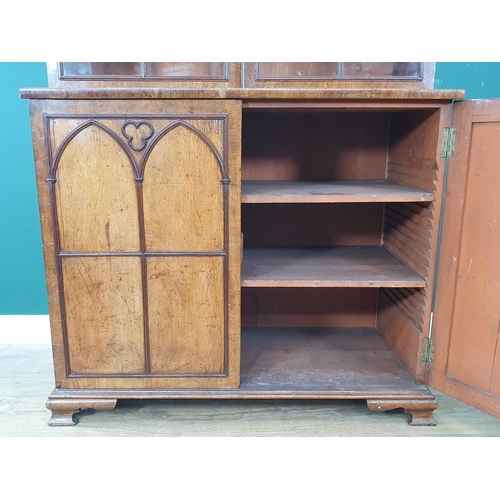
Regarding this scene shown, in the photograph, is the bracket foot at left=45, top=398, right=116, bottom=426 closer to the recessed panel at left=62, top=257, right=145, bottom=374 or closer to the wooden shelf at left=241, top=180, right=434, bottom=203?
the recessed panel at left=62, top=257, right=145, bottom=374

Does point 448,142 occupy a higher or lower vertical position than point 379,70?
lower

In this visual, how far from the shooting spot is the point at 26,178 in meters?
2.47

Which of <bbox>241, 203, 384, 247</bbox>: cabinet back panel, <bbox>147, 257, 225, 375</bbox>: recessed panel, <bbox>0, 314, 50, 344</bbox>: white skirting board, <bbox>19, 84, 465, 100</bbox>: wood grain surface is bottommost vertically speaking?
<bbox>0, 314, 50, 344</bbox>: white skirting board

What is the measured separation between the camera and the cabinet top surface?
1.63 metres

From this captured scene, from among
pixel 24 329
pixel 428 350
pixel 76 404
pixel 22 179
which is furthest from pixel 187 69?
pixel 24 329

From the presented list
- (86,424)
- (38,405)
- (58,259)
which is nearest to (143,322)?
(58,259)

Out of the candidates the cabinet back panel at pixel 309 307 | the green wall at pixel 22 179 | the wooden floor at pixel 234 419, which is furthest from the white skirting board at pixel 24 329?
the cabinet back panel at pixel 309 307

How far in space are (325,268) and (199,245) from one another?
2.19ft

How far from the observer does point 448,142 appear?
1.77 meters

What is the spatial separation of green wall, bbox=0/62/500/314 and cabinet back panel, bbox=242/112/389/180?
507mm

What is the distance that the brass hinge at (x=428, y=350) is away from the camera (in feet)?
6.34

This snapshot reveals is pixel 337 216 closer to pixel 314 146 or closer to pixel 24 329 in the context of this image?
pixel 314 146

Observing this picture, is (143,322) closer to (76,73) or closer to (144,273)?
(144,273)

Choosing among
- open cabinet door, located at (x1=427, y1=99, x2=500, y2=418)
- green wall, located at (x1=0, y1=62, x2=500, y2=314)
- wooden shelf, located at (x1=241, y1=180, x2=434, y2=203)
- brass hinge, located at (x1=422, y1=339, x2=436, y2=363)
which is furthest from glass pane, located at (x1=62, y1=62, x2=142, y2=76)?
brass hinge, located at (x1=422, y1=339, x2=436, y2=363)
